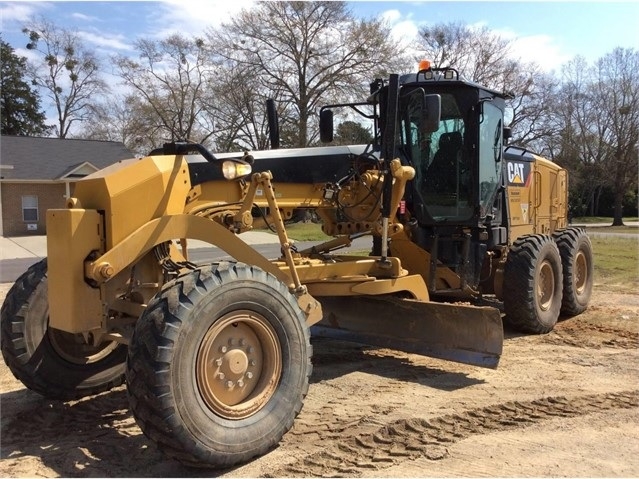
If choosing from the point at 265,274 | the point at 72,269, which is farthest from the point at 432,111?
the point at 72,269

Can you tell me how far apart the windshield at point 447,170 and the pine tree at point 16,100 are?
45.6 metres

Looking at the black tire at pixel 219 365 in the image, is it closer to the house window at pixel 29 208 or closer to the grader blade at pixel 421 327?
the grader blade at pixel 421 327

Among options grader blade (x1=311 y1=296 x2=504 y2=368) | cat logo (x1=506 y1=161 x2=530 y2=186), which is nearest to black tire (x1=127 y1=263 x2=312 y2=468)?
grader blade (x1=311 y1=296 x2=504 y2=368)

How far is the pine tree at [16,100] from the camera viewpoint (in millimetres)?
45062

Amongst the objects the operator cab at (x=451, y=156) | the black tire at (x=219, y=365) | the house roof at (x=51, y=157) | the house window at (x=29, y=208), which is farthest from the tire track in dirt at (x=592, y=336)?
the house window at (x=29, y=208)

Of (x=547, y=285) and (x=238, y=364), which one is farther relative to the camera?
(x=547, y=285)

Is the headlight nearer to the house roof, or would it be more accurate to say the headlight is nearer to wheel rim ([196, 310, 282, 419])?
wheel rim ([196, 310, 282, 419])

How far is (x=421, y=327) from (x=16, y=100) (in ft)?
156

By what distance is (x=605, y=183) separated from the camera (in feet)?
149

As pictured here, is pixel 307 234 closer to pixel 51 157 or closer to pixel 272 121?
pixel 51 157

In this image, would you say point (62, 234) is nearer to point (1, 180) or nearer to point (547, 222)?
point (547, 222)

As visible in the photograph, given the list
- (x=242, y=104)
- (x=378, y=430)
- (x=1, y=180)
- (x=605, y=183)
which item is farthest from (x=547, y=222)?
(x=605, y=183)

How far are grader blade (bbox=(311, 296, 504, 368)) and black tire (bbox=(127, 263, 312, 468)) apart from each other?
2020 mm

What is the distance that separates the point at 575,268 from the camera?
8.67 metres
